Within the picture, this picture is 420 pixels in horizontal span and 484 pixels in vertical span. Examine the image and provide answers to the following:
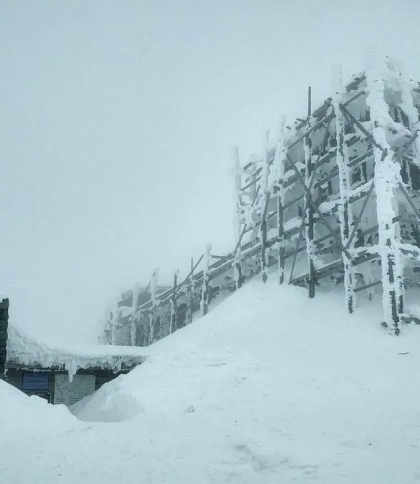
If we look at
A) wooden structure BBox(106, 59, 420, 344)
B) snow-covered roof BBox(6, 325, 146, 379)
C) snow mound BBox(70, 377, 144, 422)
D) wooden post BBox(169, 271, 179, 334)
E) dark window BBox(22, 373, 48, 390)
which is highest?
wooden structure BBox(106, 59, 420, 344)

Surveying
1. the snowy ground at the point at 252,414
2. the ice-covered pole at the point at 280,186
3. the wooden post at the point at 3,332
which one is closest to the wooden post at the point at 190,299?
the ice-covered pole at the point at 280,186

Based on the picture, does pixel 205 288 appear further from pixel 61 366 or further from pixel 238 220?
pixel 61 366

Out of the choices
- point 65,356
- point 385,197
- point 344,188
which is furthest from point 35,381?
point 385,197

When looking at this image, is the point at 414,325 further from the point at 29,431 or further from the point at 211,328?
the point at 29,431

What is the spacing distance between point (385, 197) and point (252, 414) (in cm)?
1083

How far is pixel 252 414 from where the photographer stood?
36.9ft

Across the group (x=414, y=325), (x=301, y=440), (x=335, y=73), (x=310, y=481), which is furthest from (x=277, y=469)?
(x=335, y=73)

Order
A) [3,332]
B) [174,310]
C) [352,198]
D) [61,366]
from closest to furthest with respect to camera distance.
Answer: [3,332], [61,366], [352,198], [174,310]

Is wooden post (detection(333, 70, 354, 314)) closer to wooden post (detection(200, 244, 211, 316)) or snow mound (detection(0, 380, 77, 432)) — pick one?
wooden post (detection(200, 244, 211, 316))

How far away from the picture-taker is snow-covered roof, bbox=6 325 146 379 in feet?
58.0

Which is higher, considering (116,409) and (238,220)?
(238,220)

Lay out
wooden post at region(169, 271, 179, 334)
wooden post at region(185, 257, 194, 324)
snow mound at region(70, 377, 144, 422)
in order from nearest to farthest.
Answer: snow mound at region(70, 377, 144, 422)
wooden post at region(185, 257, 194, 324)
wooden post at region(169, 271, 179, 334)

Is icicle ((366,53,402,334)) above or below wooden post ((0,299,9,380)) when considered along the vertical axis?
above

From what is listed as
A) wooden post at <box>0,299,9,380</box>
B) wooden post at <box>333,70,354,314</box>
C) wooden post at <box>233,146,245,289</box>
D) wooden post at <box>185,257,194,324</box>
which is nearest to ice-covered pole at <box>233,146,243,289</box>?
wooden post at <box>233,146,245,289</box>
